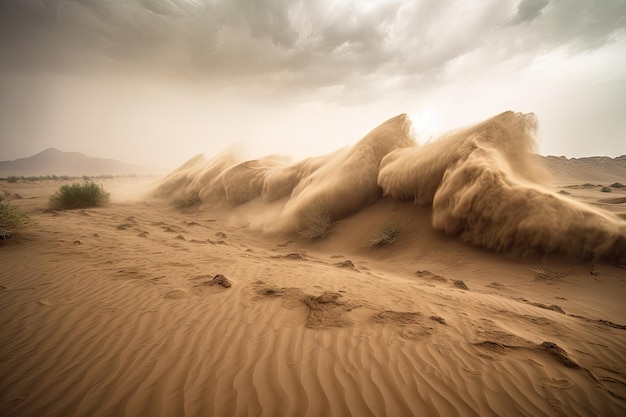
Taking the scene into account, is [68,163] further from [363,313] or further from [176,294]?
[363,313]

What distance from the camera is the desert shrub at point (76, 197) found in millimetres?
11602

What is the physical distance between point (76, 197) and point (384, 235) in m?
13.8

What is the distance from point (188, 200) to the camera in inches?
626

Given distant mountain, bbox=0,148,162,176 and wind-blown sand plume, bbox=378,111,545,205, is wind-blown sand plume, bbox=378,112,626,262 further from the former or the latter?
distant mountain, bbox=0,148,162,176

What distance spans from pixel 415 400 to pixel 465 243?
16.0 ft

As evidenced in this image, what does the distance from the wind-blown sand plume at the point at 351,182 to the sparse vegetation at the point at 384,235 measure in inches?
71.4

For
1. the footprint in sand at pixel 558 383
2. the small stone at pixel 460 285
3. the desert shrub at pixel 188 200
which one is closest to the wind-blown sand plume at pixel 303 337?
the footprint in sand at pixel 558 383

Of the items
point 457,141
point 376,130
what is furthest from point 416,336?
point 376,130

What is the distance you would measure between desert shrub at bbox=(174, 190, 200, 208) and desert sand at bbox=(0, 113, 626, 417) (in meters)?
8.11

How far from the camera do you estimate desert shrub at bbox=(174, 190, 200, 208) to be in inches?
626

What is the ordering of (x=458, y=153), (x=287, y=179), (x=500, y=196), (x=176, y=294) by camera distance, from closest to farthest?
(x=176, y=294) → (x=500, y=196) → (x=458, y=153) → (x=287, y=179)

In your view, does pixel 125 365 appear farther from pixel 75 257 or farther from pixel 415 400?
pixel 75 257

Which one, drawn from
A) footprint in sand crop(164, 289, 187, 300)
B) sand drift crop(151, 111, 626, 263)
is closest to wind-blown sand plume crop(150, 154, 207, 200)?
sand drift crop(151, 111, 626, 263)

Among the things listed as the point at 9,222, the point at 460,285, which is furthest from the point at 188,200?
the point at 460,285
